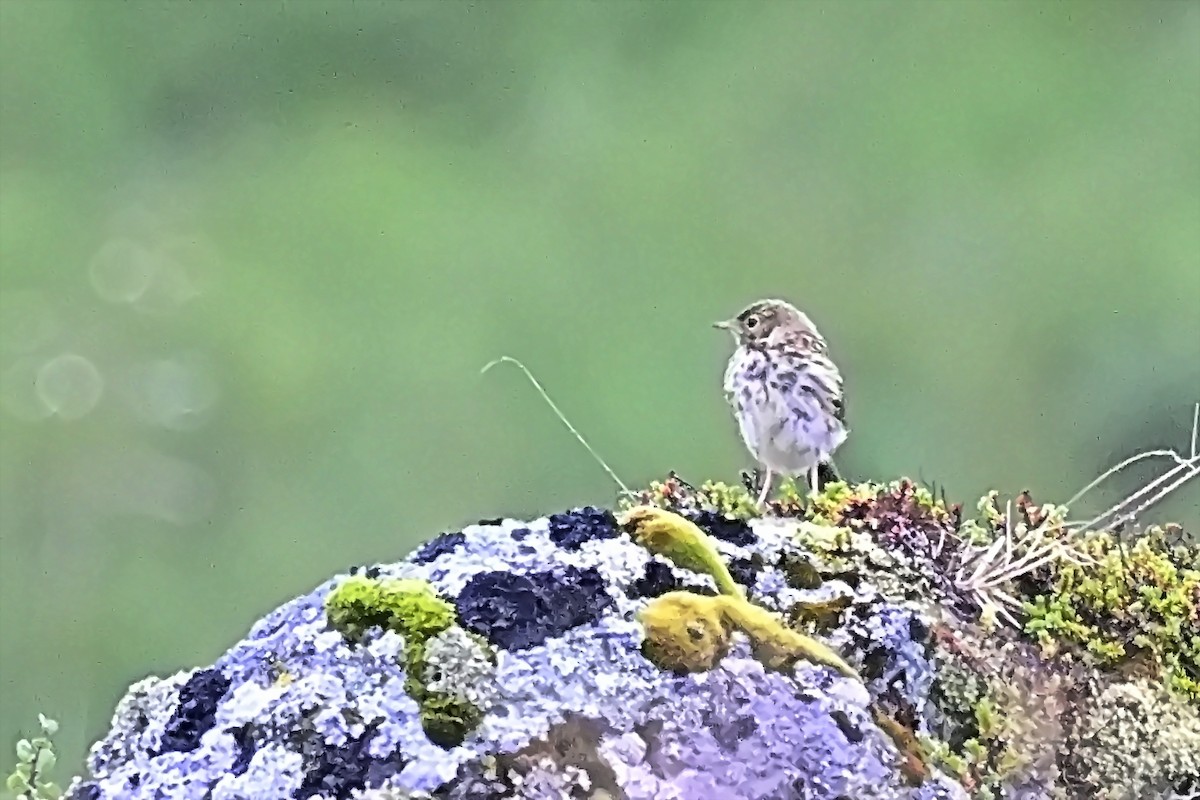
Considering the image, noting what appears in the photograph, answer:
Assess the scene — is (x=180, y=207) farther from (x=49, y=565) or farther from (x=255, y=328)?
(x=49, y=565)

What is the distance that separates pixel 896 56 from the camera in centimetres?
216

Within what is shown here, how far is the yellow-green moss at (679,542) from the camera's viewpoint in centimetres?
114

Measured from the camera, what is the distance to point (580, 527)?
1162 millimetres

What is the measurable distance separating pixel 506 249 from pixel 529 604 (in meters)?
1.12

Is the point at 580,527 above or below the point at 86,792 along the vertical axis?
above

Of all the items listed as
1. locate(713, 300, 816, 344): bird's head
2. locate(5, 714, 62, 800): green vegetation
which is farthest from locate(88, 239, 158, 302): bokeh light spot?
locate(713, 300, 816, 344): bird's head

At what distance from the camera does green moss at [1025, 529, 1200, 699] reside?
4.13 feet

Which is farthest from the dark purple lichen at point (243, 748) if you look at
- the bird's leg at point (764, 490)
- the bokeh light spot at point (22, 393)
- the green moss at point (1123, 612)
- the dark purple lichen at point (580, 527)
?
the bokeh light spot at point (22, 393)

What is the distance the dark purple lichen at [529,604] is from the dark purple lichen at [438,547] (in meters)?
0.07

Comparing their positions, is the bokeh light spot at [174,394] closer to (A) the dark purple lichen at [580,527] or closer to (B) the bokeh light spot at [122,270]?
(B) the bokeh light spot at [122,270]

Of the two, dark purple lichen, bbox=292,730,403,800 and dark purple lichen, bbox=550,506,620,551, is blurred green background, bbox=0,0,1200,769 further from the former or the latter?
dark purple lichen, bbox=292,730,403,800

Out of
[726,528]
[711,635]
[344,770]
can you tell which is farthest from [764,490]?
[344,770]

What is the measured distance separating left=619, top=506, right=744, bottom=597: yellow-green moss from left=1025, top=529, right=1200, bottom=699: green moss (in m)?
0.37

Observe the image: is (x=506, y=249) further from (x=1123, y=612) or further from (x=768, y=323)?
(x=1123, y=612)
